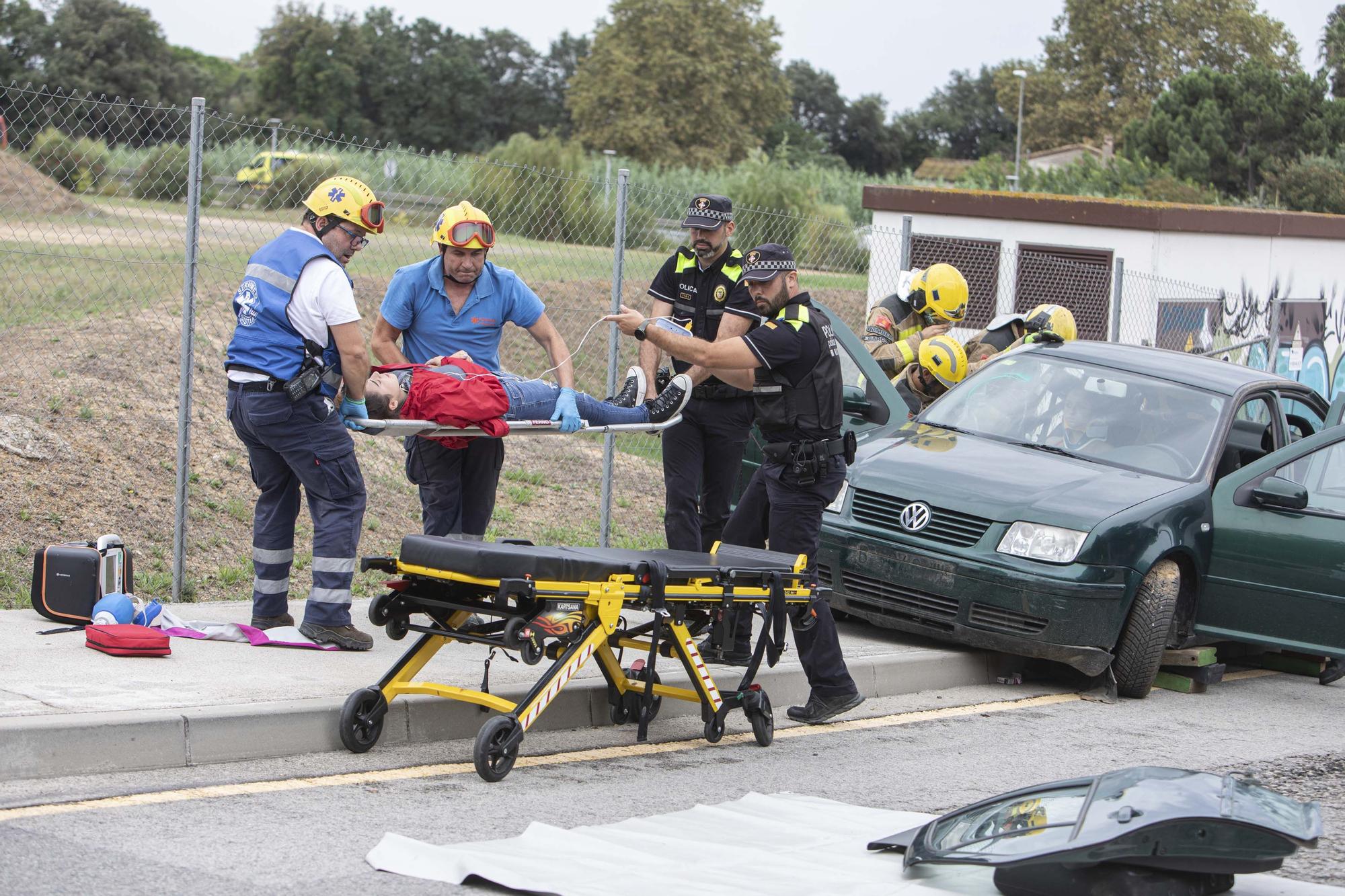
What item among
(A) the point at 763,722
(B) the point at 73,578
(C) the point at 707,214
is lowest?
(A) the point at 763,722

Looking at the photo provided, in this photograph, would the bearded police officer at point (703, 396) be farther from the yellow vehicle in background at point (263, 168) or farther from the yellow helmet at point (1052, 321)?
the yellow helmet at point (1052, 321)

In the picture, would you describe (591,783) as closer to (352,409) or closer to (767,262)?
(352,409)

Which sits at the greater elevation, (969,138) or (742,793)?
(969,138)

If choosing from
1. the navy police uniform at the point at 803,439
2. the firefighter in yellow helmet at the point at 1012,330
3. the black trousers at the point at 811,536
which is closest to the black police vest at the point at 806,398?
the navy police uniform at the point at 803,439

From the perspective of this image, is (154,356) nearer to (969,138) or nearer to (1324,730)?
(1324,730)

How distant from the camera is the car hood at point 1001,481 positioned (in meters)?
8.01

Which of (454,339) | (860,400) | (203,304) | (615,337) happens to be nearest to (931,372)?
(860,400)

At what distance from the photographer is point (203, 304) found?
15.0 meters

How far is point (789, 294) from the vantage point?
7.06m

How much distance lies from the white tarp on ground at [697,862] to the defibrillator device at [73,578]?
2.90 metres

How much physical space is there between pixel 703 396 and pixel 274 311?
93.8 inches

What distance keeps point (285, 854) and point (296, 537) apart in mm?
5986

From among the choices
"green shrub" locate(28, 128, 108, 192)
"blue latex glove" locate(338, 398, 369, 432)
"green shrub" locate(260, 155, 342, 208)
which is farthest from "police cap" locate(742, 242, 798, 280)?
"green shrub" locate(28, 128, 108, 192)

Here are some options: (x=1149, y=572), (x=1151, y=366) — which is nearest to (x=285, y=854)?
(x=1149, y=572)
